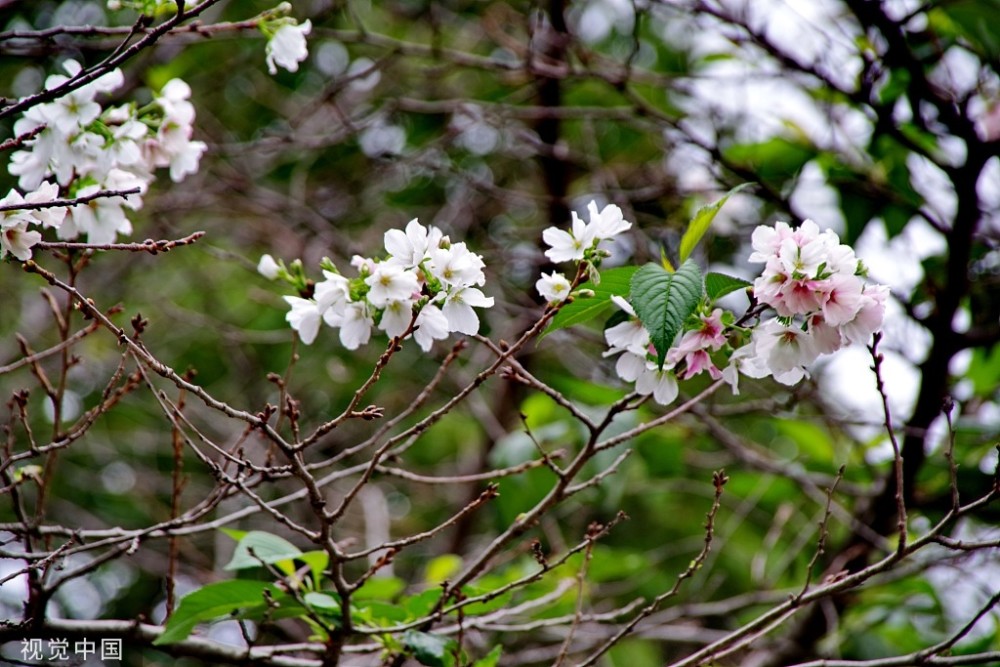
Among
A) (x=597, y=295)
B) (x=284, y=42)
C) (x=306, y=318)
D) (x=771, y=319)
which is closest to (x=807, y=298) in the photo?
(x=771, y=319)

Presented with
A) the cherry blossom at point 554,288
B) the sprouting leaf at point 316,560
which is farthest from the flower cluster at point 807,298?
the sprouting leaf at point 316,560

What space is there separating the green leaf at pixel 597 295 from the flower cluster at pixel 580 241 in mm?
24

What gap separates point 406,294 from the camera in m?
1.29

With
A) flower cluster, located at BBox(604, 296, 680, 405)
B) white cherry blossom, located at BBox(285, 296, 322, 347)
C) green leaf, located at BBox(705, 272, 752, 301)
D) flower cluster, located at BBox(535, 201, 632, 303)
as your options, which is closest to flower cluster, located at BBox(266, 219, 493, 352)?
white cherry blossom, located at BBox(285, 296, 322, 347)

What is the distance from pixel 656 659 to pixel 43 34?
3197 mm

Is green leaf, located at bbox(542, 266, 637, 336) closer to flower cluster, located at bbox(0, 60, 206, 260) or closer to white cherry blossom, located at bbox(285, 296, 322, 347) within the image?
white cherry blossom, located at bbox(285, 296, 322, 347)

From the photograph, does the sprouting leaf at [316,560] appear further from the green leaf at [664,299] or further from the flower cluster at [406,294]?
the green leaf at [664,299]

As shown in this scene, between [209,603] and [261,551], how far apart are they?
0.12 m

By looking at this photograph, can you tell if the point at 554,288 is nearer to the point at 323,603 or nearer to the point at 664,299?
the point at 664,299

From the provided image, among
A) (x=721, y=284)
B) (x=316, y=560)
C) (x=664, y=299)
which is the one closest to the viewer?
(x=664, y=299)

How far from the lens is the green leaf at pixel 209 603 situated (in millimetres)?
1451

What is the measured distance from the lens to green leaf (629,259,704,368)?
46.9 inches

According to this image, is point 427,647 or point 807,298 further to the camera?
point 427,647

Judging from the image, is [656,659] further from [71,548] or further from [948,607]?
[71,548]
